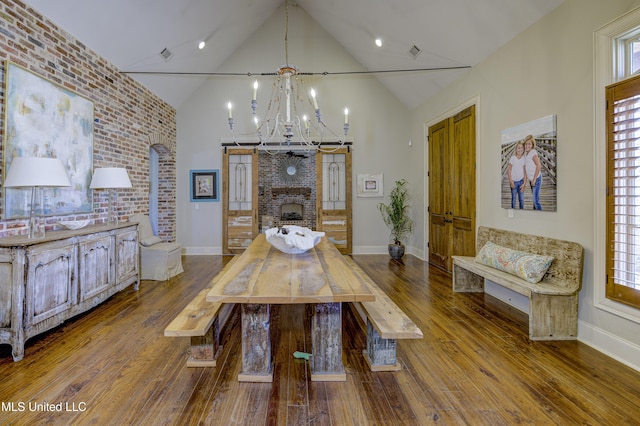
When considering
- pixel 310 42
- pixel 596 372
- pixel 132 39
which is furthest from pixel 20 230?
pixel 310 42

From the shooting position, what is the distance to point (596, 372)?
2.06 m

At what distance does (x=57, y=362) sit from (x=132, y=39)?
12.5 feet

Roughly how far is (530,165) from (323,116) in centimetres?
410

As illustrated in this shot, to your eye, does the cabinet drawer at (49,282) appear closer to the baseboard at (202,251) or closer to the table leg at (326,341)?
the table leg at (326,341)

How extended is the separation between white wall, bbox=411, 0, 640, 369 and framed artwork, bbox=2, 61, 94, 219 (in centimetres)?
478

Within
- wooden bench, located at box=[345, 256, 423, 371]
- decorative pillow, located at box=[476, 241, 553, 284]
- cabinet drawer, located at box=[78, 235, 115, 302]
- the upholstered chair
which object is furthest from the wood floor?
the upholstered chair

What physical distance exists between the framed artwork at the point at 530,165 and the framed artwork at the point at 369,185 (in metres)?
2.96

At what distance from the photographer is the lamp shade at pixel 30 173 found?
2.39 metres

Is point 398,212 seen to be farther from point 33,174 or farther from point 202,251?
point 33,174

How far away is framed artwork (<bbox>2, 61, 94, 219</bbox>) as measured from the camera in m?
2.64

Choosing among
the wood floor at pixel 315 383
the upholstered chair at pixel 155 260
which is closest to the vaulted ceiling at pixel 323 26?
the upholstered chair at pixel 155 260

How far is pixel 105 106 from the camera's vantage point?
3.96 meters

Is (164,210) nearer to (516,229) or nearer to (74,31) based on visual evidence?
(74,31)

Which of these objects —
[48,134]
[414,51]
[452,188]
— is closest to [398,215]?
[452,188]
